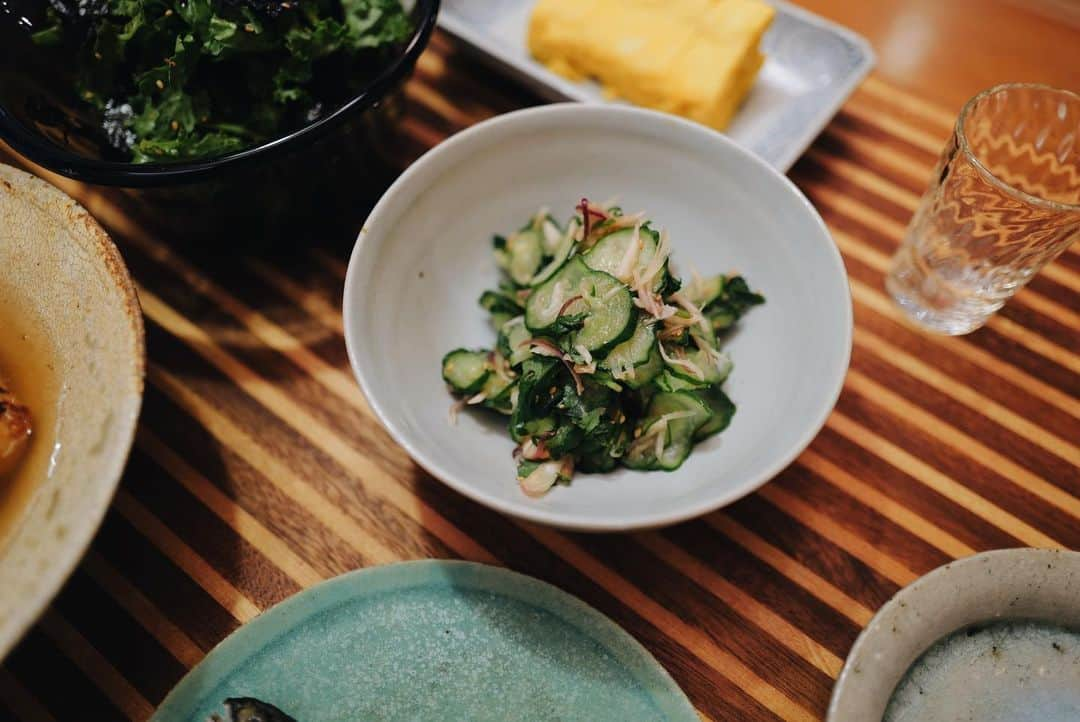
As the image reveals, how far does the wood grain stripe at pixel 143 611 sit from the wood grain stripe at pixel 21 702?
0.59 ft

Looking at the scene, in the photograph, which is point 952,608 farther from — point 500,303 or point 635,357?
point 500,303

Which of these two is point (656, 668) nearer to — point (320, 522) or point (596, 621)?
point (596, 621)

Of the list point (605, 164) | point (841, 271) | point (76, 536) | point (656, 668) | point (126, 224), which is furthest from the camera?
point (126, 224)

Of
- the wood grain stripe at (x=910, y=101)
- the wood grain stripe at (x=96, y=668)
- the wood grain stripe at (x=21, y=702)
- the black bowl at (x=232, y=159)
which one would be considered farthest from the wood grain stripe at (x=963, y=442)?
the wood grain stripe at (x=21, y=702)

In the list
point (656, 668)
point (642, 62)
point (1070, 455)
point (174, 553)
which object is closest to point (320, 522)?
point (174, 553)

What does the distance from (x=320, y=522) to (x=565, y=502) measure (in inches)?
19.2

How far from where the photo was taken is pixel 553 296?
4.17 feet

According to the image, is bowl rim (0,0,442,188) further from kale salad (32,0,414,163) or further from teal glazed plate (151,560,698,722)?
teal glazed plate (151,560,698,722)

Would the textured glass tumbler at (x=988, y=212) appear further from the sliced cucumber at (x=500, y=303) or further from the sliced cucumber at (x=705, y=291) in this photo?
the sliced cucumber at (x=500, y=303)

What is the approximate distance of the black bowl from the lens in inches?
48.9

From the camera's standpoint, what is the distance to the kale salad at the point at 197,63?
1384 millimetres

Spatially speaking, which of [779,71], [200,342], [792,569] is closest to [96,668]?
[200,342]

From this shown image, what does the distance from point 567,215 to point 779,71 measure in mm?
847

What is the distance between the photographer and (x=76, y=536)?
940 mm
